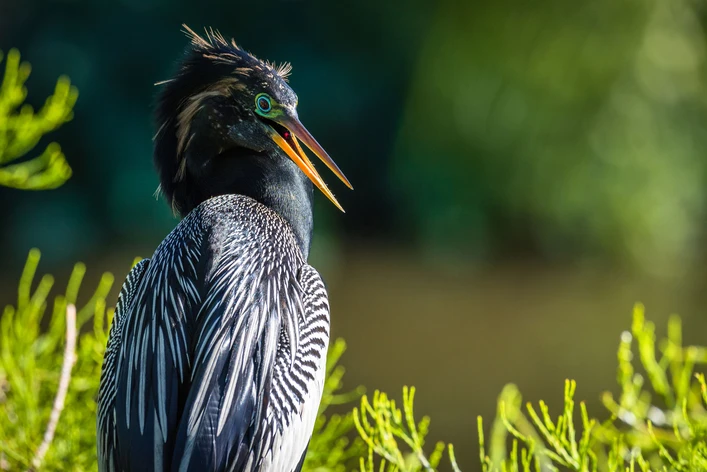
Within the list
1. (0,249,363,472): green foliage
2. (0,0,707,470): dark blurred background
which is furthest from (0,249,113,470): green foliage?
(0,0,707,470): dark blurred background

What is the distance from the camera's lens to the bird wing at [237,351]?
90.8 inches

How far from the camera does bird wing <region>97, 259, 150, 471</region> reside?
249 centimetres

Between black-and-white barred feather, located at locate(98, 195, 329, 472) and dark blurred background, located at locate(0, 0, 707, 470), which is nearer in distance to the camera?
black-and-white barred feather, located at locate(98, 195, 329, 472)

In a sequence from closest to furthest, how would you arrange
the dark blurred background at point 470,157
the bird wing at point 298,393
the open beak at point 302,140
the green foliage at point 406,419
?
the green foliage at point 406,419
the bird wing at point 298,393
the open beak at point 302,140
the dark blurred background at point 470,157

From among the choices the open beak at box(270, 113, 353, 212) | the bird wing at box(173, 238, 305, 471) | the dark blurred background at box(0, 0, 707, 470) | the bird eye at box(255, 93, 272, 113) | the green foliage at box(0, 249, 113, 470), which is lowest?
the green foliage at box(0, 249, 113, 470)

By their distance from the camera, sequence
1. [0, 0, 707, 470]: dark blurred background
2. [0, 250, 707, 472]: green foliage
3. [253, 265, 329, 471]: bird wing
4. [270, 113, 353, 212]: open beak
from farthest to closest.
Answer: [0, 0, 707, 470]: dark blurred background → [270, 113, 353, 212]: open beak → [253, 265, 329, 471]: bird wing → [0, 250, 707, 472]: green foliage

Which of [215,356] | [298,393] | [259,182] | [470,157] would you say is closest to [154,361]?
[215,356]

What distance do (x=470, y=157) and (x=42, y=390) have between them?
10.9 m

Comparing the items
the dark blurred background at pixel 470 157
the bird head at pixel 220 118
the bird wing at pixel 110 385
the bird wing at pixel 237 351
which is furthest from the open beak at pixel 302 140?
the dark blurred background at pixel 470 157

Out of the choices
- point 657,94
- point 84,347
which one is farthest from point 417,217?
point 84,347

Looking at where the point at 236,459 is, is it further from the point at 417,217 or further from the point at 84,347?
the point at 417,217

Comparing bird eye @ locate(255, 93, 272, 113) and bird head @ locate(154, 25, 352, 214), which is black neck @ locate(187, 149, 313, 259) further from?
bird eye @ locate(255, 93, 272, 113)

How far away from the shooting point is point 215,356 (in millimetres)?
2402

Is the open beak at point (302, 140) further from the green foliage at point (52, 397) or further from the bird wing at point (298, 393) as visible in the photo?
the green foliage at point (52, 397)
